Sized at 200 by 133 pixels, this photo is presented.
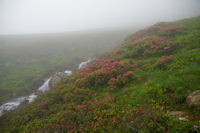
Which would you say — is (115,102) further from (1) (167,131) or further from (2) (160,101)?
(1) (167,131)

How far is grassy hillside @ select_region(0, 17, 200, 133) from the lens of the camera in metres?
5.74

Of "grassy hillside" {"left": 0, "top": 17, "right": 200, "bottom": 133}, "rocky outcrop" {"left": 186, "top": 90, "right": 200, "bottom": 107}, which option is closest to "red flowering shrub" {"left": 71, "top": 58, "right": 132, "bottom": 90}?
"grassy hillside" {"left": 0, "top": 17, "right": 200, "bottom": 133}

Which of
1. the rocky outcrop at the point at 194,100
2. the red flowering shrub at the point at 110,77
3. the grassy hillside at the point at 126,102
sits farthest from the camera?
the red flowering shrub at the point at 110,77

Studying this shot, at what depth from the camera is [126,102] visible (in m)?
8.22

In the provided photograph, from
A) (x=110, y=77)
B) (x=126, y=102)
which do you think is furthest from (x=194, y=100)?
(x=110, y=77)

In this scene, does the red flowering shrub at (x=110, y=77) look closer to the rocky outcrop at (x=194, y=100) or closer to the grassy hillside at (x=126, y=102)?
the grassy hillside at (x=126, y=102)

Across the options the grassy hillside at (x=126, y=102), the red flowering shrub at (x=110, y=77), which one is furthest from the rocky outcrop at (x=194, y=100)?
the red flowering shrub at (x=110, y=77)

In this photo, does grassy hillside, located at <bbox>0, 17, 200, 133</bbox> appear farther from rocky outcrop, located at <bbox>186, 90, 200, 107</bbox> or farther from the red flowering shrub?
rocky outcrop, located at <bbox>186, 90, 200, 107</bbox>

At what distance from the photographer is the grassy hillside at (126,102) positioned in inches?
226

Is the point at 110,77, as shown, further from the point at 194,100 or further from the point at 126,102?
the point at 194,100

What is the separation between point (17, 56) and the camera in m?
39.5

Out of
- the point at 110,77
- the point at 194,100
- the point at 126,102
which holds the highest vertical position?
the point at 194,100

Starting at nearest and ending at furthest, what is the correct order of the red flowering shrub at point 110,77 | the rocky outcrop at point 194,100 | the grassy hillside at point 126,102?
the rocky outcrop at point 194,100
the grassy hillside at point 126,102
the red flowering shrub at point 110,77

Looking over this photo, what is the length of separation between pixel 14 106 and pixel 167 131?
18.3 m
